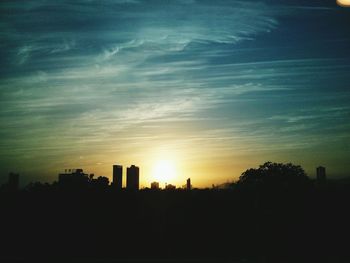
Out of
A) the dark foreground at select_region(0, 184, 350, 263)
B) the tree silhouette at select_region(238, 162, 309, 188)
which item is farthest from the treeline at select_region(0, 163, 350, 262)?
the tree silhouette at select_region(238, 162, 309, 188)

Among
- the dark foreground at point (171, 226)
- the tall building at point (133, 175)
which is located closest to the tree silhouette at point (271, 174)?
the tall building at point (133, 175)

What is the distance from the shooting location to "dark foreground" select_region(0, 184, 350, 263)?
27938mm

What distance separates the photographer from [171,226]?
3142 cm

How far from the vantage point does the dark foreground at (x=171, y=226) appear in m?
27.9

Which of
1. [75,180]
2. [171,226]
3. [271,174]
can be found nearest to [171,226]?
[171,226]

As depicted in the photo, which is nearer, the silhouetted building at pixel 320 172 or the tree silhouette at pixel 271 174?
the tree silhouette at pixel 271 174

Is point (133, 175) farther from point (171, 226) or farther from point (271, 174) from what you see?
point (171, 226)

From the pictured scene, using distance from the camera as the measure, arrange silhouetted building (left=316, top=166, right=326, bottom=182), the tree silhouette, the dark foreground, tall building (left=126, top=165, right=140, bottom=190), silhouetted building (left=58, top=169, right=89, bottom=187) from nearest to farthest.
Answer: the dark foreground
silhouetted building (left=58, top=169, right=89, bottom=187)
the tree silhouette
tall building (left=126, top=165, right=140, bottom=190)
silhouetted building (left=316, top=166, right=326, bottom=182)

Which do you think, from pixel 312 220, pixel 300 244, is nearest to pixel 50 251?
pixel 300 244

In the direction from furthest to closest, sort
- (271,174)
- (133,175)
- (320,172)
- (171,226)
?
1. (320,172)
2. (133,175)
3. (271,174)
4. (171,226)

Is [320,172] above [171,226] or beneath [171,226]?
above

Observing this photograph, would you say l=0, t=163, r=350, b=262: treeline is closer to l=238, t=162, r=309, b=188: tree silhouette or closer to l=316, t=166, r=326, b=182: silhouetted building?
l=238, t=162, r=309, b=188: tree silhouette

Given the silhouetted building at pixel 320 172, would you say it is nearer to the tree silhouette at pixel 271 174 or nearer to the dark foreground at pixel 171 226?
the tree silhouette at pixel 271 174

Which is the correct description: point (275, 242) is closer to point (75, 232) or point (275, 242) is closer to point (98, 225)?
point (98, 225)
